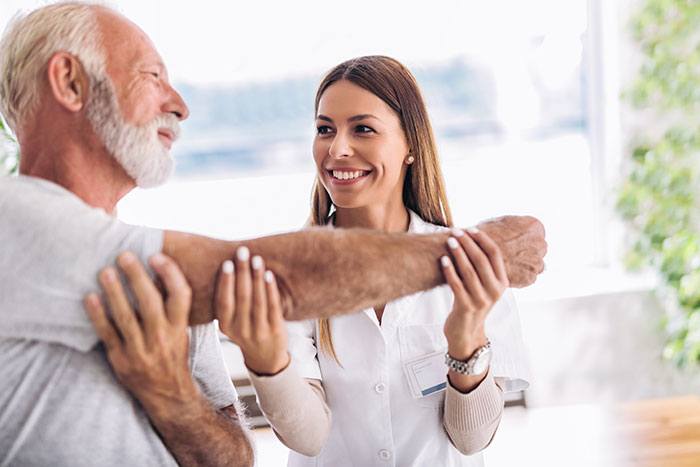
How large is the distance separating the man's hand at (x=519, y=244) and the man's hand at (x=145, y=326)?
0.51m

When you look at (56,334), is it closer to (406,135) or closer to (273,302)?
(273,302)

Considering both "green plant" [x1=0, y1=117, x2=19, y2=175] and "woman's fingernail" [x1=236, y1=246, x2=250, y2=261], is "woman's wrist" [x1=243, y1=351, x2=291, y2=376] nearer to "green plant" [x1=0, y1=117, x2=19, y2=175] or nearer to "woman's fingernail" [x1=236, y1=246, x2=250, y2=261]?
"woman's fingernail" [x1=236, y1=246, x2=250, y2=261]

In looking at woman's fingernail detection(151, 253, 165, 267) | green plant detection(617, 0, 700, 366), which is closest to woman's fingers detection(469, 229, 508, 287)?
woman's fingernail detection(151, 253, 165, 267)

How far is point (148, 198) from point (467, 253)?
3.43m

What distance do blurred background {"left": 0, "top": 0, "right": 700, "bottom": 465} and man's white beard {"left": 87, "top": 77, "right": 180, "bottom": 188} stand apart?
284 centimetres

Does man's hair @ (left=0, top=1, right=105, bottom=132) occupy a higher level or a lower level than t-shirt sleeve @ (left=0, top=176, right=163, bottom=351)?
higher

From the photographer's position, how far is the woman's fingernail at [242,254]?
3.53 feet

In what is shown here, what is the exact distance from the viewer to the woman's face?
175 centimetres

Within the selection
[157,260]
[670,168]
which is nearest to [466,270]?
[157,260]

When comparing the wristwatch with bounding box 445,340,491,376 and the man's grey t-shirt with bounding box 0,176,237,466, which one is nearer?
the man's grey t-shirt with bounding box 0,176,237,466

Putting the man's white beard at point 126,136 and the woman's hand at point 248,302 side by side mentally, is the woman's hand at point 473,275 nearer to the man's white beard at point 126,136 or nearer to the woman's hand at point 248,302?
the woman's hand at point 248,302

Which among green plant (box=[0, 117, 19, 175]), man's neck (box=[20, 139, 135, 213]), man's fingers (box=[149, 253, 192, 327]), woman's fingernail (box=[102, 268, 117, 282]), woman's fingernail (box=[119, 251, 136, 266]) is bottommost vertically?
green plant (box=[0, 117, 19, 175])

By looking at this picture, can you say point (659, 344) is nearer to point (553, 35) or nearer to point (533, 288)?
point (533, 288)

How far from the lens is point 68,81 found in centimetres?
113
